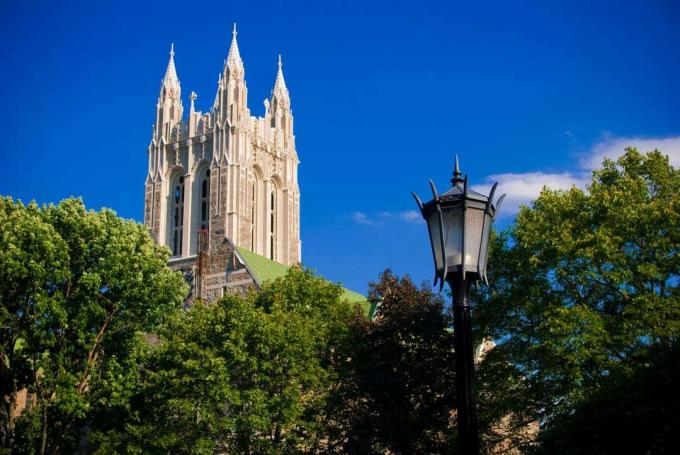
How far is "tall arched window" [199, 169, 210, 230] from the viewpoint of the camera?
2894 inches

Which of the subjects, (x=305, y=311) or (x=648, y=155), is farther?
(x=305, y=311)

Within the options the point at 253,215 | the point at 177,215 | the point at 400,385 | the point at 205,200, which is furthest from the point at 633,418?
the point at 177,215

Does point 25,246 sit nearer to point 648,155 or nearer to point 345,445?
point 345,445

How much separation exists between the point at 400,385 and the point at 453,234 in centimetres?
2058

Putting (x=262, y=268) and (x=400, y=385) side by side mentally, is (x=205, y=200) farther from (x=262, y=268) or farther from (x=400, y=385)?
(x=400, y=385)

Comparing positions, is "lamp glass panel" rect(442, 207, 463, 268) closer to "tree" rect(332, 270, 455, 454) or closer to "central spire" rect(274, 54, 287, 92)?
"tree" rect(332, 270, 455, 454)

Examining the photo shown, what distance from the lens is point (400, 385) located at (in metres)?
28.6

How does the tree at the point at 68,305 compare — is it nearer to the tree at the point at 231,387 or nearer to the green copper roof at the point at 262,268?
the tree at the point at 231,387

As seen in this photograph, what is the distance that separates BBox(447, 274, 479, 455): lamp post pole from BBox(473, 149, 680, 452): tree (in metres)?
15.3

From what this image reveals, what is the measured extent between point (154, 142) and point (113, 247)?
5108 centimetres

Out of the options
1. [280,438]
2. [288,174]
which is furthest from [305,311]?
[288,174]

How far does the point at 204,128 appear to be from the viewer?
253 feet

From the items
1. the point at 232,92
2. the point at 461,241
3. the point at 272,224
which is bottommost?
the point at 461,241

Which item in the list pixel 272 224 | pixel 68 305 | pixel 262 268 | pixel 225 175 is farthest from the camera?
pixel 272 224
